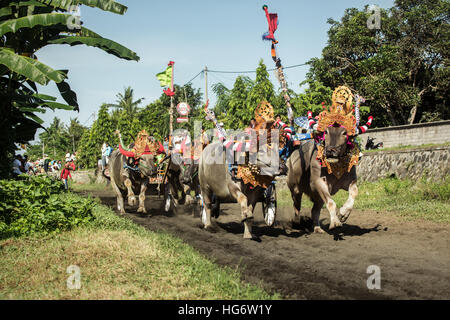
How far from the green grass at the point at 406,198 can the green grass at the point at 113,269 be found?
666cm

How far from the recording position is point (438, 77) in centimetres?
2820

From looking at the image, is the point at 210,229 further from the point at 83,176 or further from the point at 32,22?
the point at 83,176

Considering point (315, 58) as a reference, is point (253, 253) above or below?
below

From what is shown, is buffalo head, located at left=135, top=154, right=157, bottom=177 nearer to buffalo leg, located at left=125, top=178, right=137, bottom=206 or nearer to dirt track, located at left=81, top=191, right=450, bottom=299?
buffalo leg, located at left=125, top=178, right=137, bottom=206

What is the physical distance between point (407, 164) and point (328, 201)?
9007 mm

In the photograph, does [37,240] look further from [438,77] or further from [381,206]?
[438,77]

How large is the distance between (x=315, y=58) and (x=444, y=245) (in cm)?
2477

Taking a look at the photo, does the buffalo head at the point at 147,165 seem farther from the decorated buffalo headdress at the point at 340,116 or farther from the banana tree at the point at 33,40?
the decorated buffalo headdress at the point at 340,116

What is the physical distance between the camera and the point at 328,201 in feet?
29.2

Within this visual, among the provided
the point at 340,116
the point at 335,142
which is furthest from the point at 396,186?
the point at 335,142

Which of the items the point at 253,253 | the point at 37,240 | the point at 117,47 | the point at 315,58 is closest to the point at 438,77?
the point at 315,58

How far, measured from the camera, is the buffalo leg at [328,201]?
846 centimetres

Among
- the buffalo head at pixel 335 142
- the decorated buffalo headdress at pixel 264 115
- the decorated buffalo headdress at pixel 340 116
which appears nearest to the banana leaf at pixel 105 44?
the decorated buffalo headdress at pixel 264 115

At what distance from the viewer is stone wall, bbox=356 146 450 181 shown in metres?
15.1
